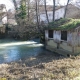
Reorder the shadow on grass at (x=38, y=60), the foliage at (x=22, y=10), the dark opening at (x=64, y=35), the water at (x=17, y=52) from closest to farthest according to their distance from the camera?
the shadow on grass at (x=38, y=60), the water at (x=17, y=52), the dark opening at (x=64, y=35), the foliage at (x=22, y=10)

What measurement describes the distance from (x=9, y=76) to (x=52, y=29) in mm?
11693

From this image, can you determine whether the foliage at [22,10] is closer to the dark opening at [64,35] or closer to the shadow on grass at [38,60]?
the dark opening at [64,35]

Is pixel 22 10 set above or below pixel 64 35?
above

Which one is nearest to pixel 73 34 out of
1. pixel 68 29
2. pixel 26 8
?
pixel 68 29

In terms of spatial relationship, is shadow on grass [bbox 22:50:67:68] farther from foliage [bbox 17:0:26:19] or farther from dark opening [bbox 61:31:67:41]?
foliage [bbox 17:0:26:19]

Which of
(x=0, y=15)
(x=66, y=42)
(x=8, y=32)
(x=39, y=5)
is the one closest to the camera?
(x=66, y=42)

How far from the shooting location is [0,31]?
3638cm

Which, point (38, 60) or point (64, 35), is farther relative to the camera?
point (64, 35)

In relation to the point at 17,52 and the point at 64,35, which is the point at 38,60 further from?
the point at 17,52

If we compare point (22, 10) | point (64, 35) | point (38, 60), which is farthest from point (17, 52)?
point (22, 10)

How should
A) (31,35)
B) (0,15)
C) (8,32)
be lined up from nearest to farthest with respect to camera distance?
(31,35) → (8,32) → (0,15)

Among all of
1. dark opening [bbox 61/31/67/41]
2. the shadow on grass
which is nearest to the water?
the shadow on grass

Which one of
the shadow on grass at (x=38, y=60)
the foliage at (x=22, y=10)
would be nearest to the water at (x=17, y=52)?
the shadow on grass at (x=38, y=60)

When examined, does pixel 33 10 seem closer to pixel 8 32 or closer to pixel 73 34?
pixel 8 32
